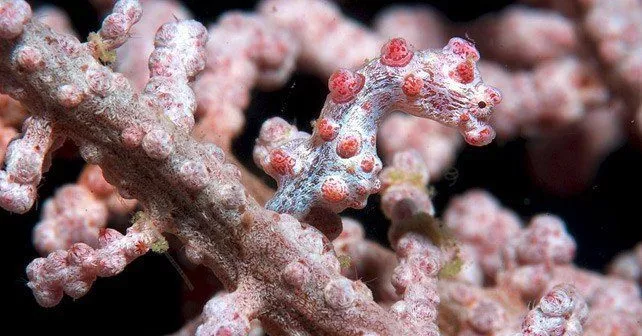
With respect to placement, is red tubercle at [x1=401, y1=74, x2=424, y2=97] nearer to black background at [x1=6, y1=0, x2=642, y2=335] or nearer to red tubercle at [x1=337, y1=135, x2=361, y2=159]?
red tubercle at [x1=337, y1=135, x2=361, y2=159]

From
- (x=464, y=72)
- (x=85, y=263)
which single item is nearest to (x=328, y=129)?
(x=464, y=72)

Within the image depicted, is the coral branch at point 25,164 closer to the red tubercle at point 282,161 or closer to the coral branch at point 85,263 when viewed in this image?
the coral branch at point 85,263

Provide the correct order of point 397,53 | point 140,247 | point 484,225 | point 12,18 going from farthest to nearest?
point 484,225, point 397,53, point 140,247, point 12,18

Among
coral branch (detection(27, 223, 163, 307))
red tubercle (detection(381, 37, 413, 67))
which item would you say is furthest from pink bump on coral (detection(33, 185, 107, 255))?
red tubercle (detection(381, 37, 413, 67))

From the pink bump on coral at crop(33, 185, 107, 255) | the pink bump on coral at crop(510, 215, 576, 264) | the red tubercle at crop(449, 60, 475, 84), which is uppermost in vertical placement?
the red tubercle at crop(449, 60, 475, 84)

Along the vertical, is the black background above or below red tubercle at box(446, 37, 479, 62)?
below

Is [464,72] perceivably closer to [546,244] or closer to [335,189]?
[335,189]
